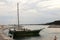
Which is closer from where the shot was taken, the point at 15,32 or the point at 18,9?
the point at 15,32

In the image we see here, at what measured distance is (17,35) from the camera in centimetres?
4816

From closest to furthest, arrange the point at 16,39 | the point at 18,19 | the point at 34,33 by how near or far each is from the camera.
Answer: the point at 16,39 → the point at 18,19 → the point at 34,33

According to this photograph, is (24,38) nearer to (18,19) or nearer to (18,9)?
(18,19)

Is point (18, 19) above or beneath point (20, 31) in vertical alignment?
above

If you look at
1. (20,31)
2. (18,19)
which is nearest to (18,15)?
(18,19)

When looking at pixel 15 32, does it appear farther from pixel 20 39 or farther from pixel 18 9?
pixel 18 9

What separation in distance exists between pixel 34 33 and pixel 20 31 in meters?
6.69

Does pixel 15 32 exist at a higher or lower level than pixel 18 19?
lower

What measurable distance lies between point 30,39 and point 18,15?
811 cm

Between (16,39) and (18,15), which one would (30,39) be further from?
(18,15)

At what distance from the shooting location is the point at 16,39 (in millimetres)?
46469

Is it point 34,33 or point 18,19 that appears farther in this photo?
point 34,33

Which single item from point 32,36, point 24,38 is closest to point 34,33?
point 32,36

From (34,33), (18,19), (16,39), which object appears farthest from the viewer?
(34,33)
